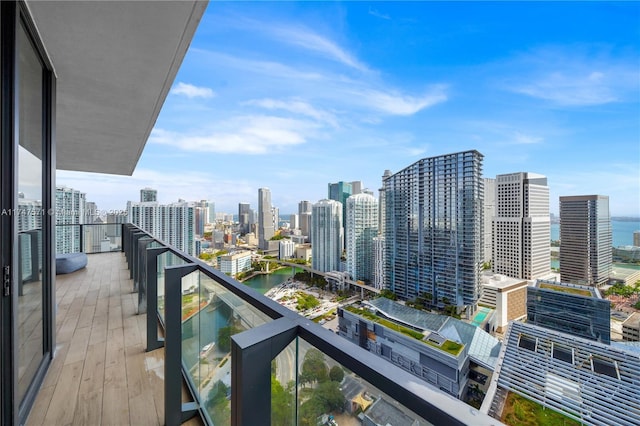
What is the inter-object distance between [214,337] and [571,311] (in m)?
17.9

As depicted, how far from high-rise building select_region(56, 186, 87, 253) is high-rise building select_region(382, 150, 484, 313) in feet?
61.1

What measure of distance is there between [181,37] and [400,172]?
21.3m

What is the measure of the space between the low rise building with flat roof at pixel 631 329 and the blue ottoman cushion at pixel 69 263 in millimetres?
22302

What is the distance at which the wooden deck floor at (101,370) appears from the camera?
1369mm

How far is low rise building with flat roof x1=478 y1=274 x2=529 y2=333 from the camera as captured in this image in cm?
1652

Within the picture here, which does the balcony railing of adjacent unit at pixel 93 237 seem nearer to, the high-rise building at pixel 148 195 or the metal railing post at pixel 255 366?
the metal railing post at pixel 255 366

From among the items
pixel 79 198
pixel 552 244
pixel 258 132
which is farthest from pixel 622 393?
pixel 258 132

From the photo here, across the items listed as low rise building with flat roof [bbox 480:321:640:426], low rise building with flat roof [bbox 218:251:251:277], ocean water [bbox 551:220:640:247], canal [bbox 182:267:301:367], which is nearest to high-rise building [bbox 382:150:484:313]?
low rise building with flat roof [bbox 480:321:640:426]

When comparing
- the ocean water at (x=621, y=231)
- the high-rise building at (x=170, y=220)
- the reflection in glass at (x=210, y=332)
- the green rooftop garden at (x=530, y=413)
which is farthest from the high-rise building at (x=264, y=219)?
the ocean water at (x=621, y=231)

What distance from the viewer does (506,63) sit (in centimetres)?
2420

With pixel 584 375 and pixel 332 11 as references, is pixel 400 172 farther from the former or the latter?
pixel 584 375

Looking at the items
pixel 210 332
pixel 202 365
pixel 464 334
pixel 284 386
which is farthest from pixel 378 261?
pixel 284 386

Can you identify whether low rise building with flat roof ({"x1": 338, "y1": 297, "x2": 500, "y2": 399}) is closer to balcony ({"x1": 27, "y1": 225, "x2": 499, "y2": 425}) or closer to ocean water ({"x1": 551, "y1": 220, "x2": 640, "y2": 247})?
balcony ({"x1": 27, "y1": 225, "x2": 499, "y2": 425})

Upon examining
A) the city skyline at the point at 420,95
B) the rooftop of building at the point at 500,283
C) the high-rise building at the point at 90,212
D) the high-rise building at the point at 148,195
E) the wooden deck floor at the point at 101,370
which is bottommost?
the rooftop of building at the point at 500,283
